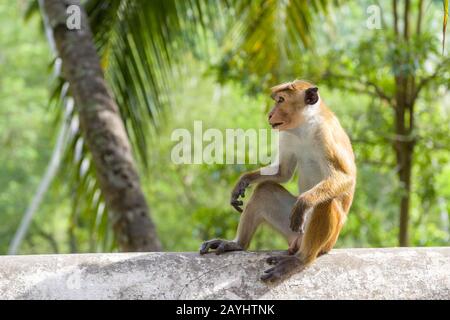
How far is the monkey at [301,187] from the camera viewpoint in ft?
14.1

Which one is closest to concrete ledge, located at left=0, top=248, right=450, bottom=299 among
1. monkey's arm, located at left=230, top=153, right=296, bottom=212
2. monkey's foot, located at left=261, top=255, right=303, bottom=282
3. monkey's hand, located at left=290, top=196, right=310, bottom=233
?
monkey's foot, located at left=261, top=255, right=303, bottom=282

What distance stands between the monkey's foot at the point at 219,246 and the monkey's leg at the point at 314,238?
37 centimetres

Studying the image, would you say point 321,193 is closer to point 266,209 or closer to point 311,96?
point 266,209

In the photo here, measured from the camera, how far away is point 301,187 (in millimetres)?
4992

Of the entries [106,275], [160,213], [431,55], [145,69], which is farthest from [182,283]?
[160,213]

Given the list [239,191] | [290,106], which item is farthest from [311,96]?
[239,191]

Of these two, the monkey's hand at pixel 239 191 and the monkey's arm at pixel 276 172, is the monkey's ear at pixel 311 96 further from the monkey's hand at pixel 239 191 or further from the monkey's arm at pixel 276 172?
the monkey's hand at pixel 239 191

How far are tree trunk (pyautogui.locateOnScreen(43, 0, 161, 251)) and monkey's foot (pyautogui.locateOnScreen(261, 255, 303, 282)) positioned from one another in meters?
2.25

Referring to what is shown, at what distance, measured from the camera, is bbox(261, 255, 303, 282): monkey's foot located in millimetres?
4250

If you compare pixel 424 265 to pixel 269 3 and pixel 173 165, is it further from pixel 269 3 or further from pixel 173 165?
pixel 173 165

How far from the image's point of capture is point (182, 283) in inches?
165

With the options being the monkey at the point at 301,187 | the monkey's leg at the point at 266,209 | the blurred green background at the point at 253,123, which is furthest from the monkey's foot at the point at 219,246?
the blurred green background at the point at 253,123

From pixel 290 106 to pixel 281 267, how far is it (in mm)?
1121
